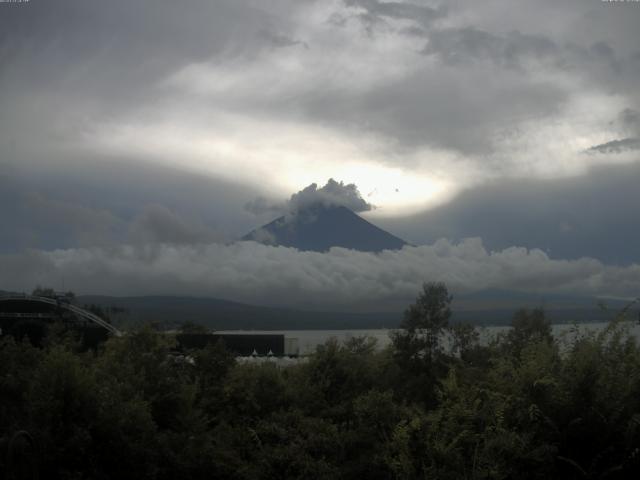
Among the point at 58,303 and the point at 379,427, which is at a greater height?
the point at 58,303

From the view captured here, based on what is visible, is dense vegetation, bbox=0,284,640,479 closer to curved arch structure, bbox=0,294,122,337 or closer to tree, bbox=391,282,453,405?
tree, bbox=391,282,453,405

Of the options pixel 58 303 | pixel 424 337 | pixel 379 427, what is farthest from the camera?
pixel 58 303

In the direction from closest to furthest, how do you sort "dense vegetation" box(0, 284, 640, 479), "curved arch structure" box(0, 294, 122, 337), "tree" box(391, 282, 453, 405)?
"dense vegetation" box(0, 284, 640, 479)
"tree" box(391, 282, 453, 405)
"curved arch structure" box(0, 294, 122, 337)

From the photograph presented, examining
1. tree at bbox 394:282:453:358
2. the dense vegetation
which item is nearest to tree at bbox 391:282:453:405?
tree at bbox 394:282:453:358

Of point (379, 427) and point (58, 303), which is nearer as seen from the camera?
point (379, 427)

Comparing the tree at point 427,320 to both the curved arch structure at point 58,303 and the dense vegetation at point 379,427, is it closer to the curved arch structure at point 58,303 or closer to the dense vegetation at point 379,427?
the dense vegetation at point 379,427

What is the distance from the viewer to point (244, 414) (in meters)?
18.9

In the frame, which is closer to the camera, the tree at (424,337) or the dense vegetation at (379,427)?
the dense vegetation at (379,427)

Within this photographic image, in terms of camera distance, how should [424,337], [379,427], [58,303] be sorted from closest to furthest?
1. [379,427]
2. [424,337]
3. [58,303]

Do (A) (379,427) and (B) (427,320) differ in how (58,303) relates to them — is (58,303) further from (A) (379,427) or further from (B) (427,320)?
(A) (379,427)

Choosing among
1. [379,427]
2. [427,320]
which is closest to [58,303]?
[427,320]

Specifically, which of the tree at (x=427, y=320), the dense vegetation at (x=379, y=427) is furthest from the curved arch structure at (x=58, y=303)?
the dense vegetation at (x=379, y=427)

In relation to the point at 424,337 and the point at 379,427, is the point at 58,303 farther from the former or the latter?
the point at 379,427

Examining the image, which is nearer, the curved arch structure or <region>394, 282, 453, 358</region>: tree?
<region>394, 282, 453, 358</region>: tree
